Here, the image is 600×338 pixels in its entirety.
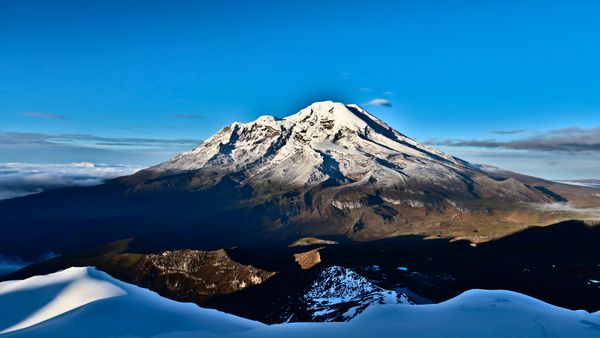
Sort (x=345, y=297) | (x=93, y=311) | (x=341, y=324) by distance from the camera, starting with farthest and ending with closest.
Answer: (x=345, y=297)
(x=93, y=311)
(x=341, y=324)

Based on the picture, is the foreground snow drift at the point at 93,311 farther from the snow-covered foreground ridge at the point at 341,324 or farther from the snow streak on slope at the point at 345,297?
the snow streak on slope at the point at 345,297

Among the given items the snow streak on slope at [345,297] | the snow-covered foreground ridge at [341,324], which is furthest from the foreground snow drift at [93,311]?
the snow streak on slope at [345,297]

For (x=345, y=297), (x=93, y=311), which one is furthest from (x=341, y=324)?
(x=345, y=297)

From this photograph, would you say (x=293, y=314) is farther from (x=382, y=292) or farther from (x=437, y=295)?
(x=437, y=295)

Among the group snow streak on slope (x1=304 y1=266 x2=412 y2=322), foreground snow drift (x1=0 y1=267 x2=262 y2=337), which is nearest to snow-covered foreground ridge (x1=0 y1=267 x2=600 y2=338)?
foreground snow drift (x1=0 y1=267 x2=262 y2=337)

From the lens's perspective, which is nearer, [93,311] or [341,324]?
[341,324]

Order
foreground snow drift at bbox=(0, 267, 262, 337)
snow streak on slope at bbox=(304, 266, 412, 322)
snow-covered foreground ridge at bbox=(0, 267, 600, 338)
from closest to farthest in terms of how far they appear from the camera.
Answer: snow-covered foreground ridge at bbox=(0, 267, 600, 338) → foreground snow drift at bbox=(0, 267, 262, 337) → snow streak on slope at bbox=(304, 266, 412, 322)

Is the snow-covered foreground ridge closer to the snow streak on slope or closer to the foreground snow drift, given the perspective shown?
the foreground snow drift

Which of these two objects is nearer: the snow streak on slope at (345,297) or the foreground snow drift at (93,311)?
the foreground snow drift at (93,311)

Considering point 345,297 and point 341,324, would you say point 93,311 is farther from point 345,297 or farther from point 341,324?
point 345,297
